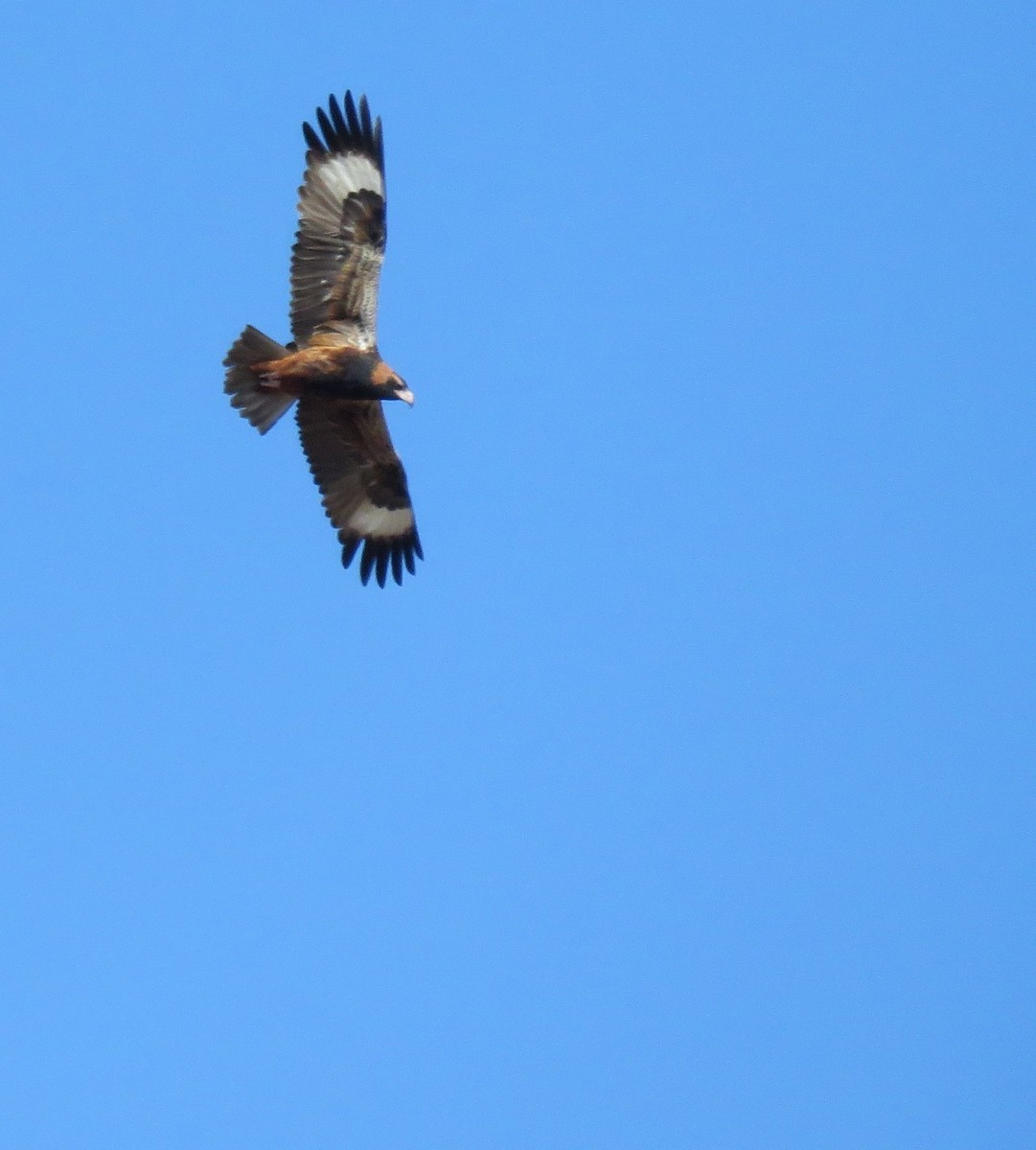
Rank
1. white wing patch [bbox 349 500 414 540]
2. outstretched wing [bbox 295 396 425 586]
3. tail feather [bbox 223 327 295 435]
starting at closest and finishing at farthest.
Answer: tail feather [bbox 223 327 295 435] < outstretched wing [bbox 295 396 425 586] < white wing patch [bbox 349 500 414 540]

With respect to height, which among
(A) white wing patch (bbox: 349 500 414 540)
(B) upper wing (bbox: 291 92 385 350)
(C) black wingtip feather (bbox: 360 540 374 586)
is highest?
(B) upper wing (bbox: 291 92 385 350)

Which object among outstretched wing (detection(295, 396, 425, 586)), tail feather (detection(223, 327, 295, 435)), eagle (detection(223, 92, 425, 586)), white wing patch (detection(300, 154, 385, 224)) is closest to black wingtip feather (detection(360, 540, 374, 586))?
outstretched wing (detection(295, 396, 425, 586))

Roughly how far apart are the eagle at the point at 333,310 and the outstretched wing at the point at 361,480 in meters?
0.01

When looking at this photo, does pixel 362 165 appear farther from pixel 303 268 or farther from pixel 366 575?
pixel 366 575

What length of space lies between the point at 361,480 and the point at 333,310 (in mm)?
1206

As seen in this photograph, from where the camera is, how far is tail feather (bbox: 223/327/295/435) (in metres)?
10.3

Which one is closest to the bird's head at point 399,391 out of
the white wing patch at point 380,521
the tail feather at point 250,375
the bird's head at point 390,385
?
the bird's head at point 390,385

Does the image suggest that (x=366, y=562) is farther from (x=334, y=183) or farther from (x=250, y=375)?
(x=334, y=183)

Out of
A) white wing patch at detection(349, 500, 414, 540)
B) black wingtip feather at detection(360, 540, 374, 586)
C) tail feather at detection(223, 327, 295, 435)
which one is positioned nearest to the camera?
tail feather at detection(223, 327, 295, 435)

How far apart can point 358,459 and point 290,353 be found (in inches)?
39.9

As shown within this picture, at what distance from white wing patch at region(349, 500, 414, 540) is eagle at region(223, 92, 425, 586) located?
60 centimetres

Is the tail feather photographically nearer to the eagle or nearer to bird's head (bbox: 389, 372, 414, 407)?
the eagle

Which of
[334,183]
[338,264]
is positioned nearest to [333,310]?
[338,264]

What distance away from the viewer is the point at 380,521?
11.3 m
